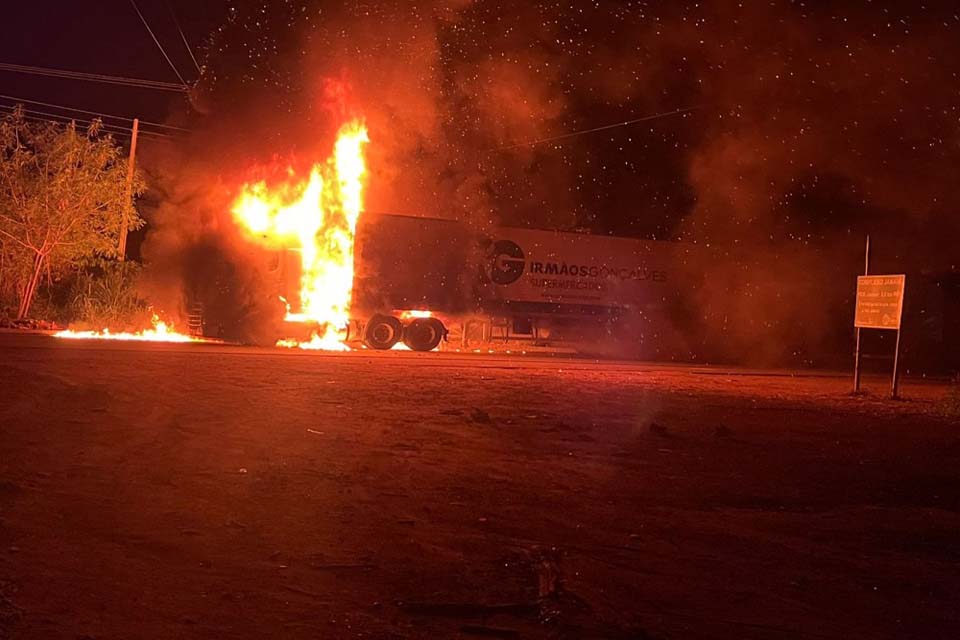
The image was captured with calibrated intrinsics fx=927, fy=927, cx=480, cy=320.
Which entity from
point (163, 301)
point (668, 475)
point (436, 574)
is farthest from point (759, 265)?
point (436, 574)

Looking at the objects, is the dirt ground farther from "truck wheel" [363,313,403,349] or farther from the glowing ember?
"truck wheel" [363,313,403,349]

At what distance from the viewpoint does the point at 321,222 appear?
2522 cm

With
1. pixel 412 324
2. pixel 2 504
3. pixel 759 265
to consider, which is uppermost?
pixel 759 265

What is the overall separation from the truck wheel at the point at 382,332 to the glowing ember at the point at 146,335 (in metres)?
4.48

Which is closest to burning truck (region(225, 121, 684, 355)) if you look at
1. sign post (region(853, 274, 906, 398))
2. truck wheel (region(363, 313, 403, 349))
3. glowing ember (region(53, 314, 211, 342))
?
truck wheel (region(363, 313, 403, 349))

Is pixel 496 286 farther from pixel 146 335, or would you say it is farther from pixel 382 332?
pixel 146 335

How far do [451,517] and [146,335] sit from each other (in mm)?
21731

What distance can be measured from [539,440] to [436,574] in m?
5.35

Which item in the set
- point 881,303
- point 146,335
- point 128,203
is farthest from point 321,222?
point 881,303

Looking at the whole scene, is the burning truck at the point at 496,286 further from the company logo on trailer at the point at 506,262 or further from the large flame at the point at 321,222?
the large flame at the point at 321,222

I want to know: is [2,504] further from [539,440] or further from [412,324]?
[412,324]

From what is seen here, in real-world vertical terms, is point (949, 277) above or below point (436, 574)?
above

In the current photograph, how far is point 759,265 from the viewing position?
28875 millimetres

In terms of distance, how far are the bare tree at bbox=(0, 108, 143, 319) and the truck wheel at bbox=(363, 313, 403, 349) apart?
10323mm
